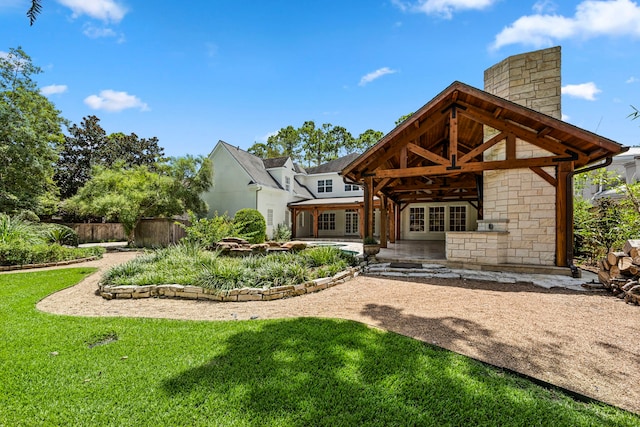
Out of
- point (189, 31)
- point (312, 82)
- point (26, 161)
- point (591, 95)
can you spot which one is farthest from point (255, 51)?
point (26, 161)

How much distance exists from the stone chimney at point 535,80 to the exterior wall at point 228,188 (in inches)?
538

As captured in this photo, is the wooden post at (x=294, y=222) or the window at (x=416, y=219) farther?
the wooden post at (x=294, y=222)

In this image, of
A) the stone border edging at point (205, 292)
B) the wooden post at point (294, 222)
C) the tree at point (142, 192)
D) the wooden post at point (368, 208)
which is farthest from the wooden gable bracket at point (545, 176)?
the tree at point (142, 192)

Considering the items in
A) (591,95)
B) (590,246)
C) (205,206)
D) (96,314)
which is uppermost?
(591,95)

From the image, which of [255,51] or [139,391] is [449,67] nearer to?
[255,51]

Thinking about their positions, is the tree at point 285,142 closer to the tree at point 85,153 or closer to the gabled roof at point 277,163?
the tree at point 85,153

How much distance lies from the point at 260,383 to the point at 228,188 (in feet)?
57.9

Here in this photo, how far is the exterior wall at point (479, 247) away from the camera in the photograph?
24.3 feet

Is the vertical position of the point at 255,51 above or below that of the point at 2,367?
above

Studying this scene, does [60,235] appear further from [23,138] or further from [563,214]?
[563,214]

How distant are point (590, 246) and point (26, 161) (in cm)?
2496

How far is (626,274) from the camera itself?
5316 millimetres

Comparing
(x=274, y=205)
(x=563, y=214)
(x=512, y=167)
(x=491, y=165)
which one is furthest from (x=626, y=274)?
(x=274, y=205)

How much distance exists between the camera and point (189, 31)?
8008 mm
